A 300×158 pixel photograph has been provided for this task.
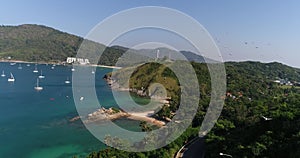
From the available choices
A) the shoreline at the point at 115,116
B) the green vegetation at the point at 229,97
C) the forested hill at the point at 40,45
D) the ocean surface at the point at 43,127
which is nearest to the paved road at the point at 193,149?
the green vegetation at the point at 229,97

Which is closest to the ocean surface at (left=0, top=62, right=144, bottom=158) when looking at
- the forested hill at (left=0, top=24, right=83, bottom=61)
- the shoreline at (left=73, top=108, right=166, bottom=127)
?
the shoreline at (left=73, top=108, right=166, bottom=127)

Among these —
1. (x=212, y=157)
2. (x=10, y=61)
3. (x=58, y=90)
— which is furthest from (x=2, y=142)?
(x=10, y=61)

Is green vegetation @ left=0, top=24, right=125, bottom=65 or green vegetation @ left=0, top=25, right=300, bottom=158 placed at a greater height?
green vegetation @ left=0, top=24, right=125, bottom=65

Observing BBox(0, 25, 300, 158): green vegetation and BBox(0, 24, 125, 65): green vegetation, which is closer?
BBox(0, 25, 300, 158): green vegetation

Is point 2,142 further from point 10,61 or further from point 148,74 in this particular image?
point 10,61

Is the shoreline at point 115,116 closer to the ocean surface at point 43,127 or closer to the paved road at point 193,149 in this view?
the ocean surface at point 43,127

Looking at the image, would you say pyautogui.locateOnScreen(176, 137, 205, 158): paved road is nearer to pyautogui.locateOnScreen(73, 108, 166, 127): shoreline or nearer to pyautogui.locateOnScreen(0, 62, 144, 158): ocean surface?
pyautogui.locateOnScreen(0, 62, 144, 158): ocean surface

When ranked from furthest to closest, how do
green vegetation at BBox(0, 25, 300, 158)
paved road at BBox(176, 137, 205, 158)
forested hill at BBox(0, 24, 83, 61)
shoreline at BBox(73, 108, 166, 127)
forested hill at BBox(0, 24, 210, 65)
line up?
forested hill at BBox(0, 24, 83, 61) → forested hill at BBox(0, 24, 210, 65) → shoreline at BBox(73, 108, 166, 127) → paved road at BBox(176, 137, 205, 158) → green vegetation at BBox(0, 25, 300, 158)

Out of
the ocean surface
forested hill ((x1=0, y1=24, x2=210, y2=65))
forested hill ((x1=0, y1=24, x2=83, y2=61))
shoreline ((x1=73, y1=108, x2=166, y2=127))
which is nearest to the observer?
the ocean surface

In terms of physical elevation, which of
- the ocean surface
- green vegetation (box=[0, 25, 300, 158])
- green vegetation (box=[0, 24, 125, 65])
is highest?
green vegetation (box=[0, 24, 125, 65])

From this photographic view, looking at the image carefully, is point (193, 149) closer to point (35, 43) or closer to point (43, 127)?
point (43, 127)

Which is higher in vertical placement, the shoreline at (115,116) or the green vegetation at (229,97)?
the green vegetation at (229,97)

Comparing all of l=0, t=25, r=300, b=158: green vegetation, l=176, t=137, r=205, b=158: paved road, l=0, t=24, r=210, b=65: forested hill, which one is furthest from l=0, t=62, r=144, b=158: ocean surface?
l=0, t=24, r=210, b=65: forested hill
